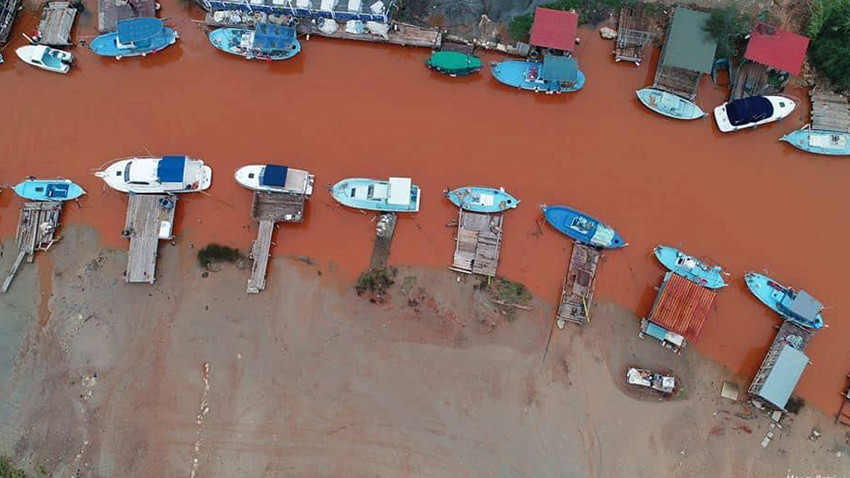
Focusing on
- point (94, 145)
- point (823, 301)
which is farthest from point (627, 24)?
point (94, 145)

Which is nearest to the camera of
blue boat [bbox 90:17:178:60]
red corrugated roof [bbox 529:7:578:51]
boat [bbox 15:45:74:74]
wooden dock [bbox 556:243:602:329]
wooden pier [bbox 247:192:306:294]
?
wooden dock [bbox 556:243:602:329]

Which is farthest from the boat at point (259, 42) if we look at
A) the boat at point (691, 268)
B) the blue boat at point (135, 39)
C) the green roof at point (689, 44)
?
the boat at point (691, 268)

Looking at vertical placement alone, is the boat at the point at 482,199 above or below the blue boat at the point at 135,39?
below

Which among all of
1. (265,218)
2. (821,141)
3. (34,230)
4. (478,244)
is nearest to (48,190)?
(34,230)

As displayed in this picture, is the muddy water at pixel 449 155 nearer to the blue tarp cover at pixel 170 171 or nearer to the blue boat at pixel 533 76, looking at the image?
the blue boat at pixel 533 76

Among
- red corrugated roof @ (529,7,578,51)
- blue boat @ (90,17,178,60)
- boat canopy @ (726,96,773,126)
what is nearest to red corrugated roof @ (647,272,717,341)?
boat canopy @ (726,96,773,126)

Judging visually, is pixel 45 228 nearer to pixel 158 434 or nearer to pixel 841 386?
pixel 158 434

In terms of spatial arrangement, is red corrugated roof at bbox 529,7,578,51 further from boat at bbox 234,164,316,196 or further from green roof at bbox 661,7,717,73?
boat at bbox 234,164,316,196
